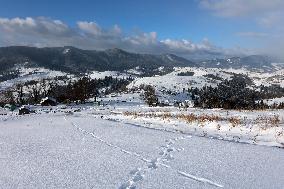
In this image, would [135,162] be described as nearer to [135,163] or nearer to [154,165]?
[135,163]

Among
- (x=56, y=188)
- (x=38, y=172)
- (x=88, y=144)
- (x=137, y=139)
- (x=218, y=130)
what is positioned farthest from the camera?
(x=218, y=130)

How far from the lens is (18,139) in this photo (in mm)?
21109

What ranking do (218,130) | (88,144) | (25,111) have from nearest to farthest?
(88,144) → (218,130) → (25,111)

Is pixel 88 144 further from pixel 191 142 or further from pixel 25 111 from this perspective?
pixel 25 111

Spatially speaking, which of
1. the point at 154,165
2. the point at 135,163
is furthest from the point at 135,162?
the point at 154,165

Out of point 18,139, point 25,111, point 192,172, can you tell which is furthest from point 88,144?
point 25,111

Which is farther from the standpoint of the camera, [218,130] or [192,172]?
[218,130]

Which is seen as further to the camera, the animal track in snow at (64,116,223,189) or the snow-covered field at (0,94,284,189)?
the snow-covered field at (0,94,284,189)

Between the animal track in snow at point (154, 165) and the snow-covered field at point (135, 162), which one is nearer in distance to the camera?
the animal track in snow at point (154, 165)

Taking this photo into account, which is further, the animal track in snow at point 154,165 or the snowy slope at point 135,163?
the snowy slope at point 135,163

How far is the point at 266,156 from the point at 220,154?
6.60 ft

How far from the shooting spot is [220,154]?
1652 cm

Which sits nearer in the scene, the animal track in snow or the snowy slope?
the animal track in snow

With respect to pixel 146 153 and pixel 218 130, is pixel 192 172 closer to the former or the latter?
pixel 146 153
